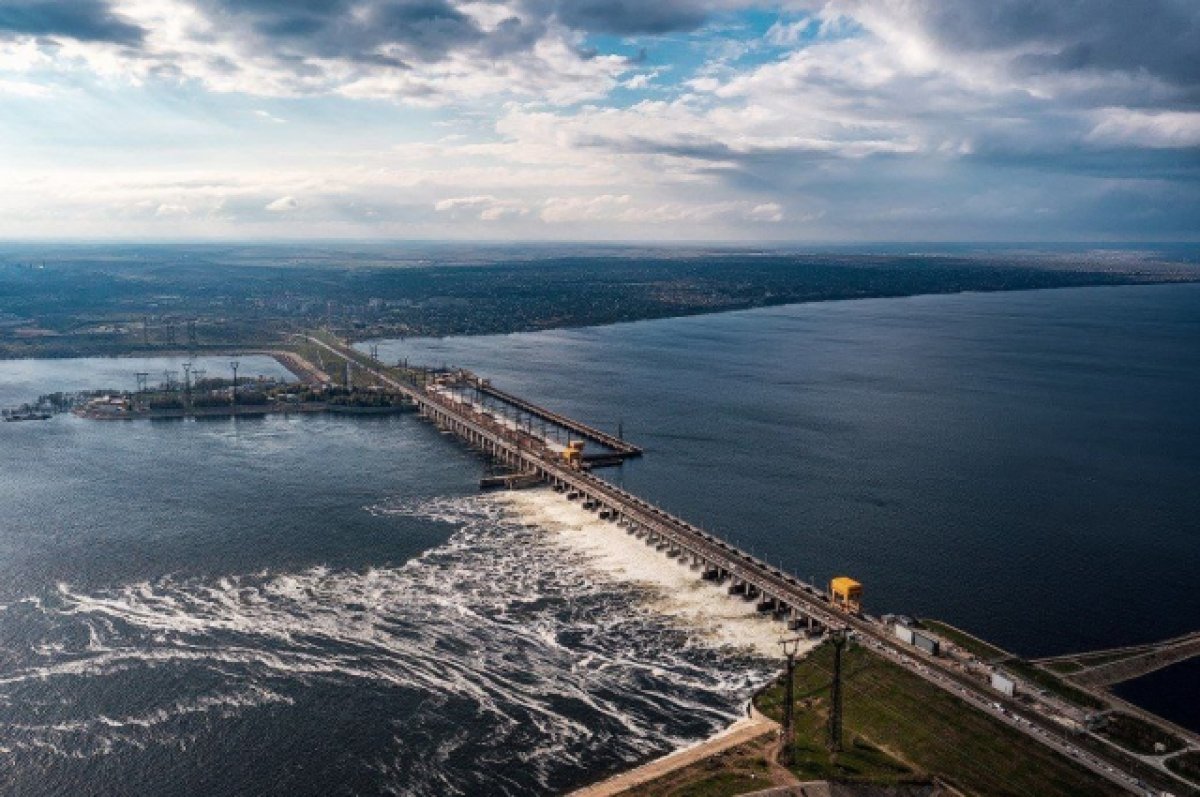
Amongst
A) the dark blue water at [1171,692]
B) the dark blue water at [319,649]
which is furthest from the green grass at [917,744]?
the dark blue water at [1171,692]

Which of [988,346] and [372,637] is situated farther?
[988,346]

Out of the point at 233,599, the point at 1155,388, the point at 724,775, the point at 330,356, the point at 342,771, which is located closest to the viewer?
the point at 724,775

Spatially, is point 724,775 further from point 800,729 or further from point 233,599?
point 233,599

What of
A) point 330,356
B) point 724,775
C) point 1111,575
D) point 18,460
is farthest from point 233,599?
point 330,356

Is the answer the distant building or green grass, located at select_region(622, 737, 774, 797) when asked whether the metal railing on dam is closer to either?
the distant building

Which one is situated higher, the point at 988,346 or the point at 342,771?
the point at 988,346

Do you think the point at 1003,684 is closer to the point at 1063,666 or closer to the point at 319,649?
the point at 1063,666
